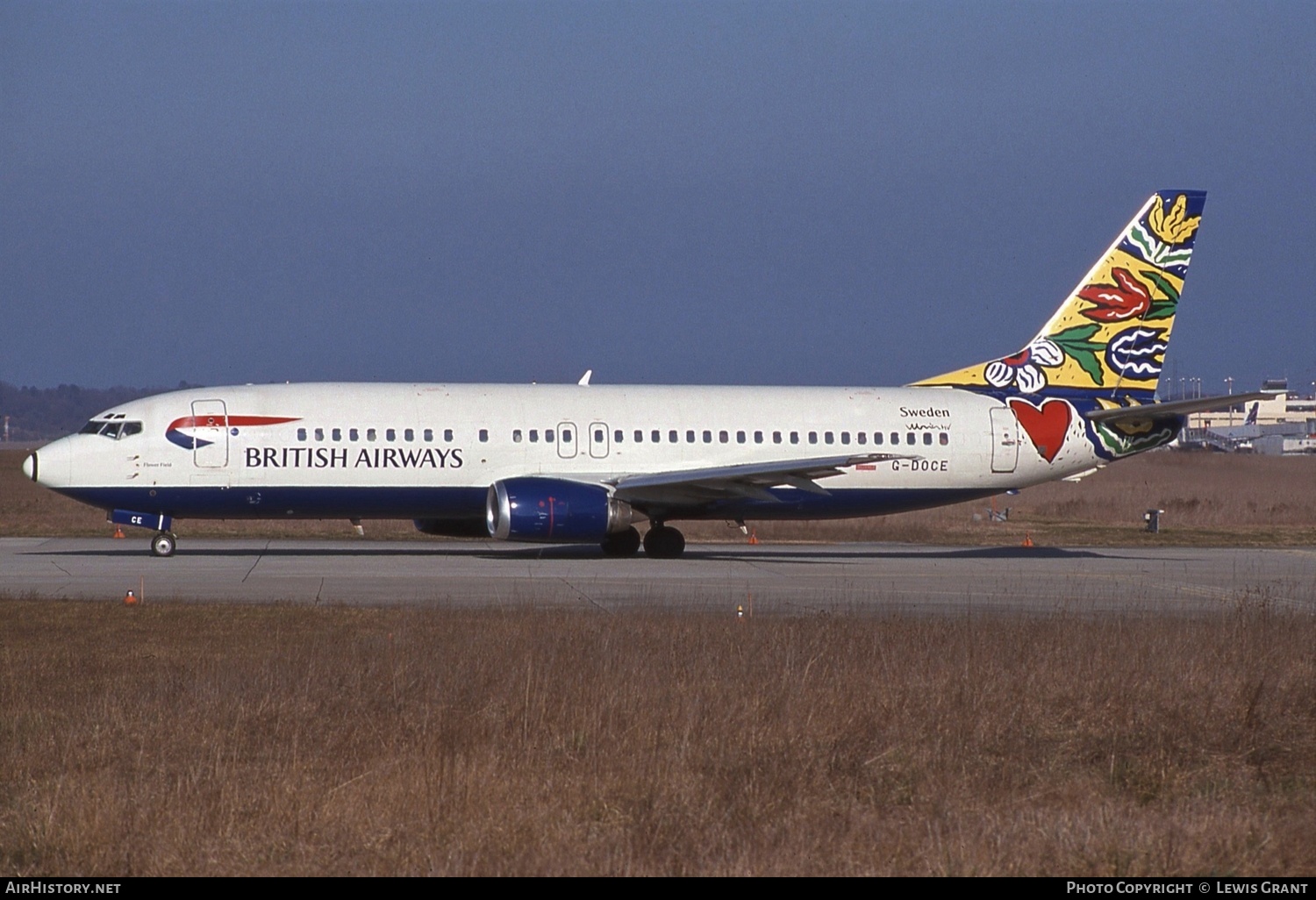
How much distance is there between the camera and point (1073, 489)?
211ft

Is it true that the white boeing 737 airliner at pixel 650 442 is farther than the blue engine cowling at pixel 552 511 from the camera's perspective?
Yes

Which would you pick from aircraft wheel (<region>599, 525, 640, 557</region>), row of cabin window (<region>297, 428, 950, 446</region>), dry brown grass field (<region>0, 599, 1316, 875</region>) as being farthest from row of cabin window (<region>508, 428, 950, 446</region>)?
dry brown grass field (<region>0, 599, 1316, 875</region>)

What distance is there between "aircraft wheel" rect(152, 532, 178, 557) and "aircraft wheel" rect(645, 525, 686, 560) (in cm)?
954

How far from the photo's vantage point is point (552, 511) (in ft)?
92.7

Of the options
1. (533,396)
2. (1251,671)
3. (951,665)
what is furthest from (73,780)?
(533,396)

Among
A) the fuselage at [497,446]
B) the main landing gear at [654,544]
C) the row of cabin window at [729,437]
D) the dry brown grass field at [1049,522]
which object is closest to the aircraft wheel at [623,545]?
the main landing gear at [654,544]

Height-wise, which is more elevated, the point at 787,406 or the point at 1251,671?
the point at 787,406

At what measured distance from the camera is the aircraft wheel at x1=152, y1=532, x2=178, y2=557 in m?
29.0

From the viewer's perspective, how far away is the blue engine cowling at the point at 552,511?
28.1 metres

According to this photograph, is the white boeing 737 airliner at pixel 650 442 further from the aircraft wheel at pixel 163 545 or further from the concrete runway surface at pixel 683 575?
the concrete runway surface at pixel 683 575

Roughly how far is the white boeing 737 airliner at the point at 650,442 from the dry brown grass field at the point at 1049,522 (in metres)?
5.35

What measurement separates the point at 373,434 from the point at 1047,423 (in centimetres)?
1472

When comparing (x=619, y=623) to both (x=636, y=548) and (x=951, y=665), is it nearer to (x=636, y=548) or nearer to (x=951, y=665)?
(x=951, y=665)
